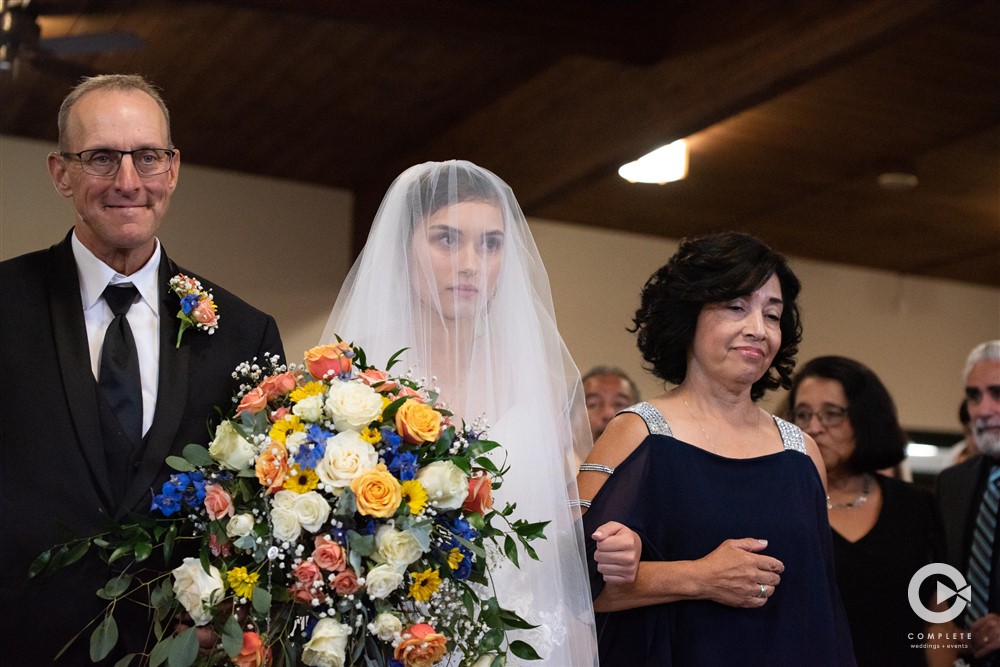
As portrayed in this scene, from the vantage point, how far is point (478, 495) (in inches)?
86.8

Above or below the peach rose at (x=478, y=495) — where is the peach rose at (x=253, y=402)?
above

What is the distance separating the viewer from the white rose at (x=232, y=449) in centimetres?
214

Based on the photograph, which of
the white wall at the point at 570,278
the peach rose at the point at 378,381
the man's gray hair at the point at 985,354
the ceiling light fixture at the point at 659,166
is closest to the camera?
the peach rose at the point at 378,381

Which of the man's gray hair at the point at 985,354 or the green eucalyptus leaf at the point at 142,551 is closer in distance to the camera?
the green eucalyptus leaf at the point at 142,551

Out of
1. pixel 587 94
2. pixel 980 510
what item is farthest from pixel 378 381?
pixel 587 94

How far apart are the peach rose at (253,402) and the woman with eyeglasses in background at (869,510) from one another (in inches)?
80.5

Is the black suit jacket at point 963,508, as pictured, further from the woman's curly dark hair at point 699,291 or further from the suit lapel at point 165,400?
the suit lapel at point 165,400

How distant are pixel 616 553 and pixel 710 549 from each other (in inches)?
10.9

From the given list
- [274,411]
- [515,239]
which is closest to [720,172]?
[515,239]

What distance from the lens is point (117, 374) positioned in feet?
7.68

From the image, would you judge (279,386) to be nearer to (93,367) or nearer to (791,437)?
(93,367)

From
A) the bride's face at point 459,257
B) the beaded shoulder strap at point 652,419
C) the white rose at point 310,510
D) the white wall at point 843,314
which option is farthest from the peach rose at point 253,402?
the white wall at point 843,314

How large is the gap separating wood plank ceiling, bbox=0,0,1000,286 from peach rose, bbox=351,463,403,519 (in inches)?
136

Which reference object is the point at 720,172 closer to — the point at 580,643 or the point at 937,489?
the point at 937,489
